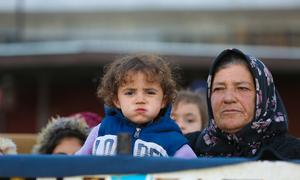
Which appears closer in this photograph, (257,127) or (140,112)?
(140,112)

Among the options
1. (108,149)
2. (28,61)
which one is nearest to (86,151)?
(108,149)

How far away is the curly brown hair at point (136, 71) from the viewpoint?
3.88 m

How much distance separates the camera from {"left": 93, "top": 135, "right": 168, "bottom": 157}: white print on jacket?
370cm

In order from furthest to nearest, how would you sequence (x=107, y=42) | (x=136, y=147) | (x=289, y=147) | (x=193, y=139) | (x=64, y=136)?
(x=107, y=42) → (x=64, y=136) → (x=193, y=139) → (x=289, y=147) → (x=136, y=147)

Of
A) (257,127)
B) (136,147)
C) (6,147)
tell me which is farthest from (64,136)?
(257,127)

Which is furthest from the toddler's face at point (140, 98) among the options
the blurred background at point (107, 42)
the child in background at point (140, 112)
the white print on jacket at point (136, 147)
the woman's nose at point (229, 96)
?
the blurred background at point (107, 42)

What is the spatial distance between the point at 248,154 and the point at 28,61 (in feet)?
43.1

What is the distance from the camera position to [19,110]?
20.0 m

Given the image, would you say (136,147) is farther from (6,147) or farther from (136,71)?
(6,147)

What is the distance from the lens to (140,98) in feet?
12.5

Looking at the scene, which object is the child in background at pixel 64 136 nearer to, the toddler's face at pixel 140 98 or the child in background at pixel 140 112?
the child in background at pixel 140 112

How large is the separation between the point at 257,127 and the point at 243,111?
131 mm

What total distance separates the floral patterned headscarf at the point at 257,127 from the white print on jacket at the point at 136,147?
0.47 meters

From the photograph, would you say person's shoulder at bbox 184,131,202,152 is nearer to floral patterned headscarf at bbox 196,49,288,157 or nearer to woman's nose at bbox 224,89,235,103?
floral patterned headscarf at bbox 196,49,288,157
